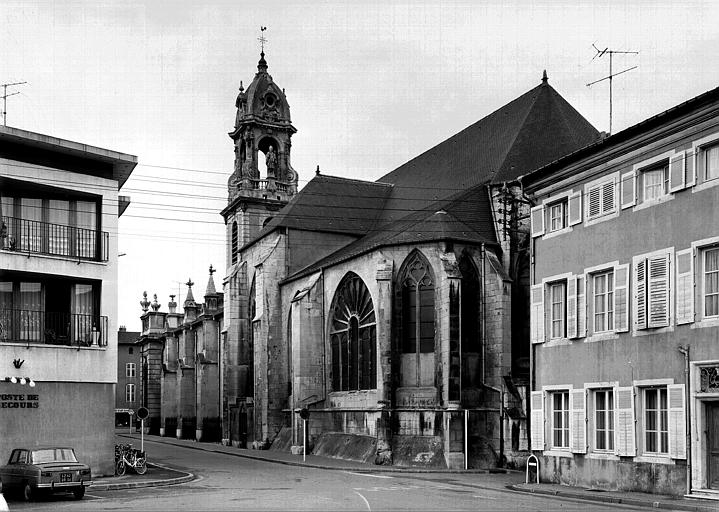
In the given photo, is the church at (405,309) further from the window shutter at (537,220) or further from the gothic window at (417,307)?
the window shutter at (537,220)

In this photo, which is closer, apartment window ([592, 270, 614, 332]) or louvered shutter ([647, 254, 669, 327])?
louvered shutter ([647, 254, 669, 327])

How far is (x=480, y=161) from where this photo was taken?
4597 centimetres

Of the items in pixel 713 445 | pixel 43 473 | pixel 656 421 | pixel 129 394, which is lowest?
pixel 129 394

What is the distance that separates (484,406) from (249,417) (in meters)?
20.2

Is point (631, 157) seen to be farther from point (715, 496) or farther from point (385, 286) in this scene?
point (385, 286)

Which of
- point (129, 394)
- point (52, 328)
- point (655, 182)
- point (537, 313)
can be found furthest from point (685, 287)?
point (129, 394)

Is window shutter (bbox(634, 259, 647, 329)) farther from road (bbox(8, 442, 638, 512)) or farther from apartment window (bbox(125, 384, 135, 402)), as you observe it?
apartment window (bbox(125, 384, 135, 402))

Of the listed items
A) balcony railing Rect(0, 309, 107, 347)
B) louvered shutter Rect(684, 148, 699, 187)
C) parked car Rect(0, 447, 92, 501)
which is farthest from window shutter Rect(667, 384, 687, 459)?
balcony railing Rect(0, 309, 107, 347)

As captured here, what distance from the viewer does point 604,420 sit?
86.4 feet

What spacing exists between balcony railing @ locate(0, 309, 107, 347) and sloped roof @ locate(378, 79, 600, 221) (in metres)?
19.2

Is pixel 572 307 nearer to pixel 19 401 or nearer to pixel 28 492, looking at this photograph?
pixel 28 492

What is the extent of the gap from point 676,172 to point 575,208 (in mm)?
4636

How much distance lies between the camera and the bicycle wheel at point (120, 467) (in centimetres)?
3096

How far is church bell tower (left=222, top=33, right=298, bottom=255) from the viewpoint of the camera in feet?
213
